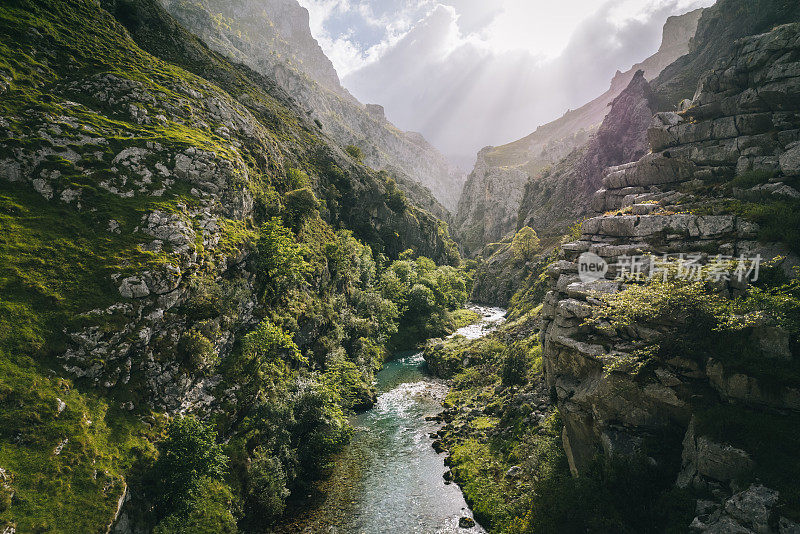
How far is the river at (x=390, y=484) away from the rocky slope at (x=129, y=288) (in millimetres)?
2383

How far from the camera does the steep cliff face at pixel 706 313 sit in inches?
456

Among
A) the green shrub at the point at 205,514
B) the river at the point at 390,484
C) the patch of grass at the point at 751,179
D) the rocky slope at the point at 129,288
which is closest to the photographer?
the rocky slope at the point at 129,288

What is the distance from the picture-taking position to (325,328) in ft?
118

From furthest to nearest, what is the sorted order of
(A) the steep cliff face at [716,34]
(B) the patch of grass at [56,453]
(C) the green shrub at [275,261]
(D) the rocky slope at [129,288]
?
(A) the steep cliff face at [716,34]
(C) the green shrub at [275,261]
(D) the rocky slope at [129,288]
(B) the patch of grass at [56,453]

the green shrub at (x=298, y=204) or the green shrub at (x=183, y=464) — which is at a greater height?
the green shrub at (x=298, y=204)

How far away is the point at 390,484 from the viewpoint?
2198 cm

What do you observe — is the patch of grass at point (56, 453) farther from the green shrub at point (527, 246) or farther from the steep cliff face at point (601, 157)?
the steep cliff face at point (601, 157)

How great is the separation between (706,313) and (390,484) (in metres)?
20.9

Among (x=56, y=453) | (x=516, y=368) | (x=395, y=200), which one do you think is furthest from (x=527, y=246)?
(x=56, y=453)

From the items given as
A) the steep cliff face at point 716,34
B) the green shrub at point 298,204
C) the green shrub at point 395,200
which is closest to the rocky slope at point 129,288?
the green shrub at point 298,204

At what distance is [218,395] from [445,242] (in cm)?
11874

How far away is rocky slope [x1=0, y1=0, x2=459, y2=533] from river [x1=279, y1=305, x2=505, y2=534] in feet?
7.82

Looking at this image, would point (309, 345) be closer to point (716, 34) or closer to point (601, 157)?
point (601, 157)

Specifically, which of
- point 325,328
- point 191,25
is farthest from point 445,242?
point 191,25
